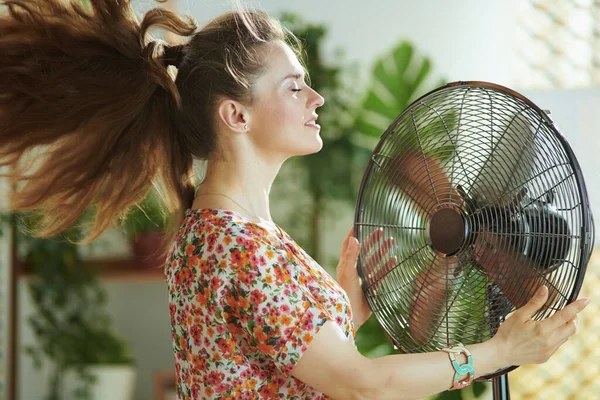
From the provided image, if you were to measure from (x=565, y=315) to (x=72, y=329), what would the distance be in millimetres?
2980

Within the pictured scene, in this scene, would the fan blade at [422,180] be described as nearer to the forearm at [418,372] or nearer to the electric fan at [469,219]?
the electric fan at [469,219]

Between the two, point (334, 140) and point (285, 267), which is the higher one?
point (334, 140)

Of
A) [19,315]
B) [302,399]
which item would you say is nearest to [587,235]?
[302,399]

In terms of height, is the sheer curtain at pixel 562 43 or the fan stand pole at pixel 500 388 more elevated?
the sheer curtain at pixel 562 43

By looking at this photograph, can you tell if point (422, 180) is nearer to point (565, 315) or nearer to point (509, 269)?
point (509, 269)

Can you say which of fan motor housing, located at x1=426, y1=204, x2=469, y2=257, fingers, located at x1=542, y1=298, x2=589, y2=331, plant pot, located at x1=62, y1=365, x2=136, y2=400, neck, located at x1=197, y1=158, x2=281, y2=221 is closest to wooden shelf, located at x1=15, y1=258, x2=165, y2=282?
plant pot, located at x1=62, y1=365, x2=136, y2=400

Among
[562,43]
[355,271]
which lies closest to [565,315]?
[355,271]

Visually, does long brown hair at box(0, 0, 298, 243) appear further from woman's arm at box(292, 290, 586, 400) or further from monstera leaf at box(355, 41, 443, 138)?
monstera leaf at box(355, 41, 443, 138)

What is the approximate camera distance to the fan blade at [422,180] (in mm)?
1358

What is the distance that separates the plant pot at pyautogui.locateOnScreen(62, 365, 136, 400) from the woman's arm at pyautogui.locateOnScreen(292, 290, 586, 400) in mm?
2680

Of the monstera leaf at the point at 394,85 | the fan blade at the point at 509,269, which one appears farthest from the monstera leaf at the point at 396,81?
the fan blade at the point at 509,269

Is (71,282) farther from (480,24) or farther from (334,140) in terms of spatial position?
(480,24)

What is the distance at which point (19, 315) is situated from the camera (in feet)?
12.6

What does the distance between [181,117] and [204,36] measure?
0.50 ft
